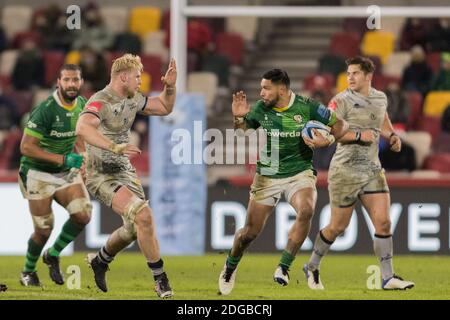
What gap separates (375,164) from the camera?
48.7ft

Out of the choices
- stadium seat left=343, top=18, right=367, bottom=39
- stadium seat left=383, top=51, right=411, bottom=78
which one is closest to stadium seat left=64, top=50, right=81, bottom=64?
stadium seat left=343, top=18, right=367, bottom=39

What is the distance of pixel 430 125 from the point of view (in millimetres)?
21516

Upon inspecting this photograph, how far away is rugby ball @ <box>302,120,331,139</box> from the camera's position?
45.8 feet

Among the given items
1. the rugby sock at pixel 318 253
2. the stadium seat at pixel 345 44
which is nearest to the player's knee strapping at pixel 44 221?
the rugby sock at pixel 318 253

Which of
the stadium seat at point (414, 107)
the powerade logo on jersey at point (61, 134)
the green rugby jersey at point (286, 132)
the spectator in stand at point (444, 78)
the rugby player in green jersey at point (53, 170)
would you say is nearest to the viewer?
the green rugby jersey at point (286, 132)

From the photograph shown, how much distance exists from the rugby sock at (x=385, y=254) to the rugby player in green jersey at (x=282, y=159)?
94cm

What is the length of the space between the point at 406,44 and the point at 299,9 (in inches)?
198

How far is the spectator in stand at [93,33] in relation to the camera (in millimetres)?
23938

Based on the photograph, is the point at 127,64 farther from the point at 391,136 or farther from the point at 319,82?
the point at 319,82

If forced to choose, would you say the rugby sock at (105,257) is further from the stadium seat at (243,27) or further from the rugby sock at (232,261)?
the stadium seat at (243,27)

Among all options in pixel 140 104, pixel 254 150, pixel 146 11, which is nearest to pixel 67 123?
pixel 140 104

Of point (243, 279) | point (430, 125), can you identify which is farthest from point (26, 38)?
point (243, 279)

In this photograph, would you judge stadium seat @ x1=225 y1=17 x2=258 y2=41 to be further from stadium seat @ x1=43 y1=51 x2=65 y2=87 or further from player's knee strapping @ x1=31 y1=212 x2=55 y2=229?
player's knee strapping @ x1=31 y1=212 x2=55 y2=229

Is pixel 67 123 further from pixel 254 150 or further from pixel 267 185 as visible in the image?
pixel 254 150
